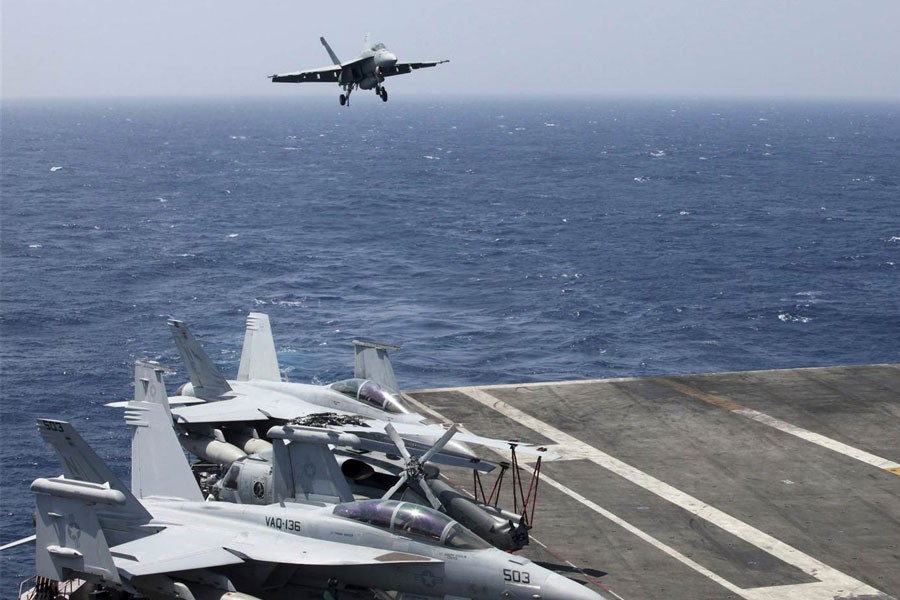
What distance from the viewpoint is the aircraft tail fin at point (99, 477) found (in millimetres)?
25938

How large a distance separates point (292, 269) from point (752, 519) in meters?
70.4

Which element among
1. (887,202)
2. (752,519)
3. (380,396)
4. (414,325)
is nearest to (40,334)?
(414,325)

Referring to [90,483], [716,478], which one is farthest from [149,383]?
[716,478]

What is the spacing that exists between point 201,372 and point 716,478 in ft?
64.3

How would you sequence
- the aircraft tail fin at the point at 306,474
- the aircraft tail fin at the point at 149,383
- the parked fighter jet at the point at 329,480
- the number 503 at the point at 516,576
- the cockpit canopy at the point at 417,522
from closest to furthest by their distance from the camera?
the number 503 at the point at 516,576, the cockpit canopy at the point at 417,522, the parked fighter jet at the point at 329,480, the aircraft tail fin at the point at 306,474, the aircraft tail fin at the point at 149,383

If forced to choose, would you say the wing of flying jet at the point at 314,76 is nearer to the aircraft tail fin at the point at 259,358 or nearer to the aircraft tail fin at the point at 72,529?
the aircraft tail fin at the point at 259,358

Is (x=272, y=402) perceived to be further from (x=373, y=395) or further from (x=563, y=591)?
(x=563, y=591)

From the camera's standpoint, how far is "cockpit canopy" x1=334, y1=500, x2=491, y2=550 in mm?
24062

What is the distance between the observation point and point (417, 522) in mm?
24312

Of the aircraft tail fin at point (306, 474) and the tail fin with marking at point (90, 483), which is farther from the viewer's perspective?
the aircraft tail fin at point (306, 474)

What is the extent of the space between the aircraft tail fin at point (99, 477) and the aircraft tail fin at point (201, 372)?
1258cm

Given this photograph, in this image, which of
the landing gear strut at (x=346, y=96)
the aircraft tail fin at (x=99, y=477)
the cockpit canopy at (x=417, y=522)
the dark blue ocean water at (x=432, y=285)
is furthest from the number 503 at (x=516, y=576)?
the landing gear strut at (x=346, y=96)

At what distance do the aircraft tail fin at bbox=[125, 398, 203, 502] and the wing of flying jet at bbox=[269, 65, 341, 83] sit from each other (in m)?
21.6

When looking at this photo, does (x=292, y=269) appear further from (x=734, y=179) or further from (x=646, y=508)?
(x=734, y=179)
